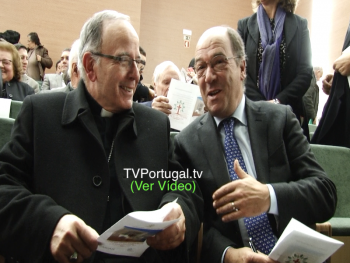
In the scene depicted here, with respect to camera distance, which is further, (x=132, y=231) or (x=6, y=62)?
(x=6, y=62)

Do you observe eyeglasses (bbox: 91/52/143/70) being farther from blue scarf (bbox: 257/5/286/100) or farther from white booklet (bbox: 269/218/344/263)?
blue scarf (bbox: 257/5/286/100)

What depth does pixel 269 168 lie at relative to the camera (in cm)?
177

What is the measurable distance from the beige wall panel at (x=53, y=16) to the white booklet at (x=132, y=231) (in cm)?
769

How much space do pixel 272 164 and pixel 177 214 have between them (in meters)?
0.61

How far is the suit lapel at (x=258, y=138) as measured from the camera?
1.75 metres

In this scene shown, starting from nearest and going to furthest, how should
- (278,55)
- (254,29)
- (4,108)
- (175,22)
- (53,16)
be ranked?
1. (4,108)
2. (278,55)
3. (254,29)
4. (53,16)
5. (175,22)

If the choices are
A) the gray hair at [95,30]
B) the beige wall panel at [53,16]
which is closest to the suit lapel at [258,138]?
the gray hair at [95,30]

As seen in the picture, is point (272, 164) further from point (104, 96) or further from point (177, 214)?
point (104, 96)

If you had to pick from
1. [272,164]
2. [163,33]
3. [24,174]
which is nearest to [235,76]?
[272,164]

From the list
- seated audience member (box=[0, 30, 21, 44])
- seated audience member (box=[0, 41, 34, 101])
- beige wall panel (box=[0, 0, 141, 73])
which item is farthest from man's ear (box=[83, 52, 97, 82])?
beige wall panel (box=[0, 0, 141, 73])

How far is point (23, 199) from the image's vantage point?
4.31 feet

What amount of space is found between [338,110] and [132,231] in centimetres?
214

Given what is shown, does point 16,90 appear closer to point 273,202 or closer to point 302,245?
point 273,202

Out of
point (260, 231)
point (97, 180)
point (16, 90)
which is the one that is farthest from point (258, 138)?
point (16, 90)
